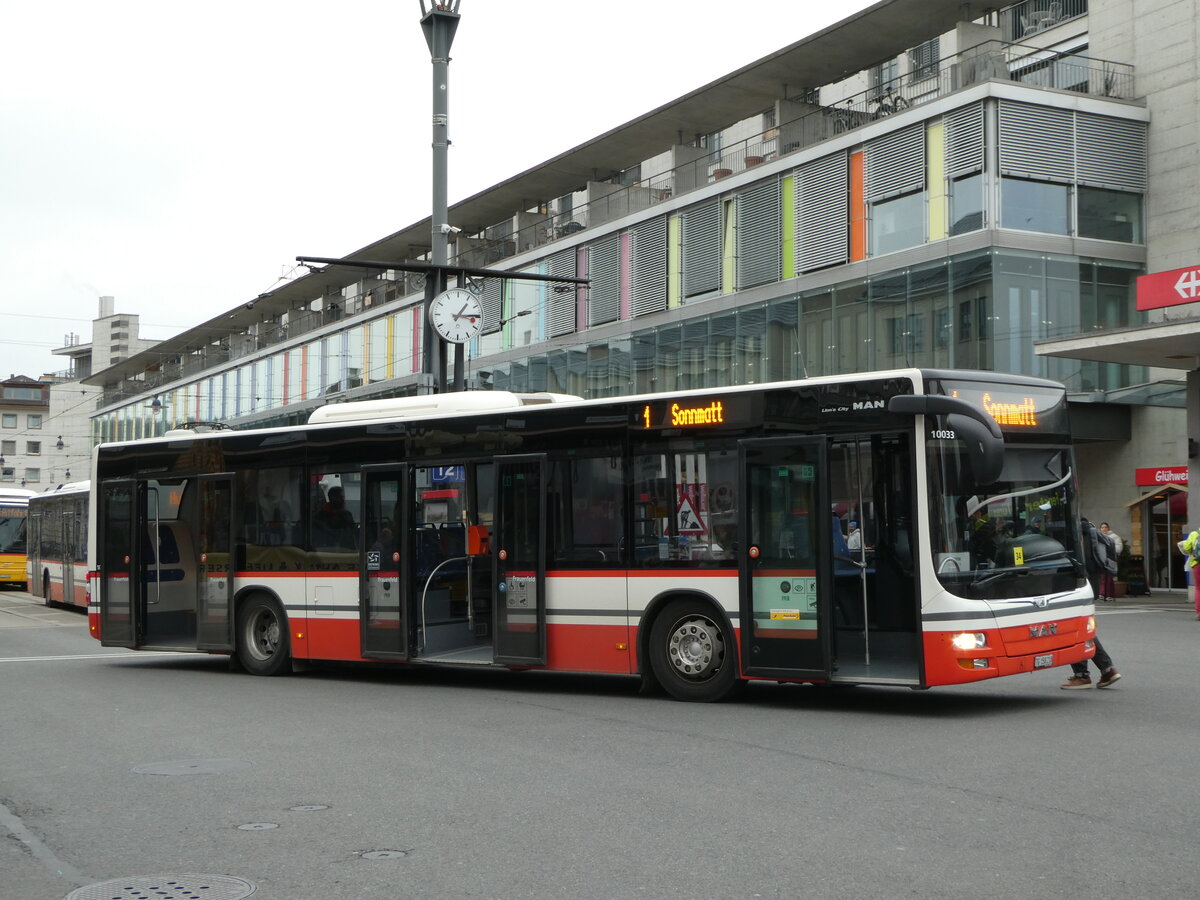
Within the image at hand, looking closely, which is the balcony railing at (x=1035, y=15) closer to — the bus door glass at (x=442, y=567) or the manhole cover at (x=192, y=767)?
the bus door glass at (x=442, y=567)

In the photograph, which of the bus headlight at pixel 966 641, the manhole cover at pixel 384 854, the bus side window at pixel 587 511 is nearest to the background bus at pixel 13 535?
→ the bus side window at pixel 587 511

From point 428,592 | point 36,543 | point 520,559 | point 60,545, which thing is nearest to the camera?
point 520,559

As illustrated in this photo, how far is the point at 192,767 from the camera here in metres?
9.23

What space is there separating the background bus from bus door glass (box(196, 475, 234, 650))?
27.8m

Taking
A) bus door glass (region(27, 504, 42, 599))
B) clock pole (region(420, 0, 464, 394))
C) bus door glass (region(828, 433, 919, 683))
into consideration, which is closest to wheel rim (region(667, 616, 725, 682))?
bus door glass (region(828, 433, 919, 683))

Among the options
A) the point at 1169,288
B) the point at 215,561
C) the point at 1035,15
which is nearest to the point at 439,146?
the point at 215,561

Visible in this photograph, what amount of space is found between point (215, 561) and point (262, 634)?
1.04 m

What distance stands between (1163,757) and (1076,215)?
→ 1053 inches

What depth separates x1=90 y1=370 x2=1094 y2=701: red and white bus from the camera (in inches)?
440

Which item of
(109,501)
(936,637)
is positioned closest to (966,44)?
(109,501)

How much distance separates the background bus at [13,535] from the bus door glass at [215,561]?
2776 centimetres

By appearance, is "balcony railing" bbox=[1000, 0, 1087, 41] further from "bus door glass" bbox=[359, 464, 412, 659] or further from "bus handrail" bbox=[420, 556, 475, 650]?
"bus handrail" bbox=[420, 556, 475, 650]

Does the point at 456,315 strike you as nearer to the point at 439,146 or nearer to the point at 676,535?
the point at 439,146

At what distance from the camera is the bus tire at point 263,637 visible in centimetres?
1580
